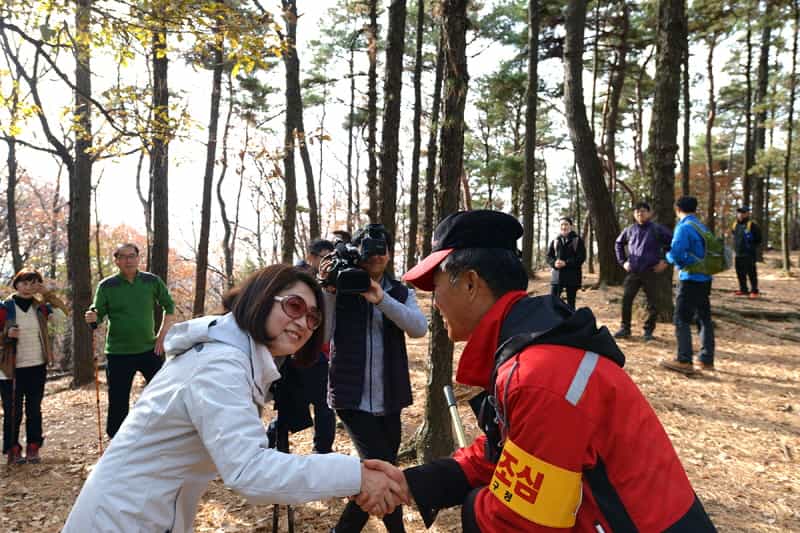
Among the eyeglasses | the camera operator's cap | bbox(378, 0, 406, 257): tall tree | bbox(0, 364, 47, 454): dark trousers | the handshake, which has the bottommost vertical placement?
bbox(0, 364, 47, 454): dark trousers

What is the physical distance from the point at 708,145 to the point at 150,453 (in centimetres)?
2551

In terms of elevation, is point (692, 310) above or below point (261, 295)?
below

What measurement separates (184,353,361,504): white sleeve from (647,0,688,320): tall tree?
8.05 m

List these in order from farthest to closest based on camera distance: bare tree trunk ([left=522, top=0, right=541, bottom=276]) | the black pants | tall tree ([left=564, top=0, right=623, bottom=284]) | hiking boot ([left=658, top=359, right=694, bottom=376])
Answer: bare tree trunk ([left=522, top=0, right=541, bottom=276])
tall tree ([left=564, top=0, right=623, bottom=284])
hiking boot ([left=658, top=359, right=694, bottom=376])
the black pants

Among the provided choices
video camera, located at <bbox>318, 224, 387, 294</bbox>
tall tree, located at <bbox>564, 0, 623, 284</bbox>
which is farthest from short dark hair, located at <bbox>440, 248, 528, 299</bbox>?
tall tree, located at <bbox>564, 0, 623, 284</bbox>

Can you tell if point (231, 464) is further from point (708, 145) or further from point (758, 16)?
point (708, 145)

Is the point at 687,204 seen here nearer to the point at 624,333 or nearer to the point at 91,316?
the point at 624,333

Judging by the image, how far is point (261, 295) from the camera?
1.83 m

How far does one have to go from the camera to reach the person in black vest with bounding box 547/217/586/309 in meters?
8.87

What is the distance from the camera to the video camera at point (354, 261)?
115 inches

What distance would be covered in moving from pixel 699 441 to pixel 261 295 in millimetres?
4844

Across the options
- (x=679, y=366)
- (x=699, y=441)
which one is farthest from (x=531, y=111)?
(x=699, y=441)

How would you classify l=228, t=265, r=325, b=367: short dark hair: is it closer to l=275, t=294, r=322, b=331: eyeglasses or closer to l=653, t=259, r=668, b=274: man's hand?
l=275, t=294, r=322, b=331: eyeglasses

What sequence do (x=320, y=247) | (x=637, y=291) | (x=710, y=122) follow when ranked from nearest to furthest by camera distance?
(x=320, y=247) < (x=637, y=291) < (x=710, y=122)
